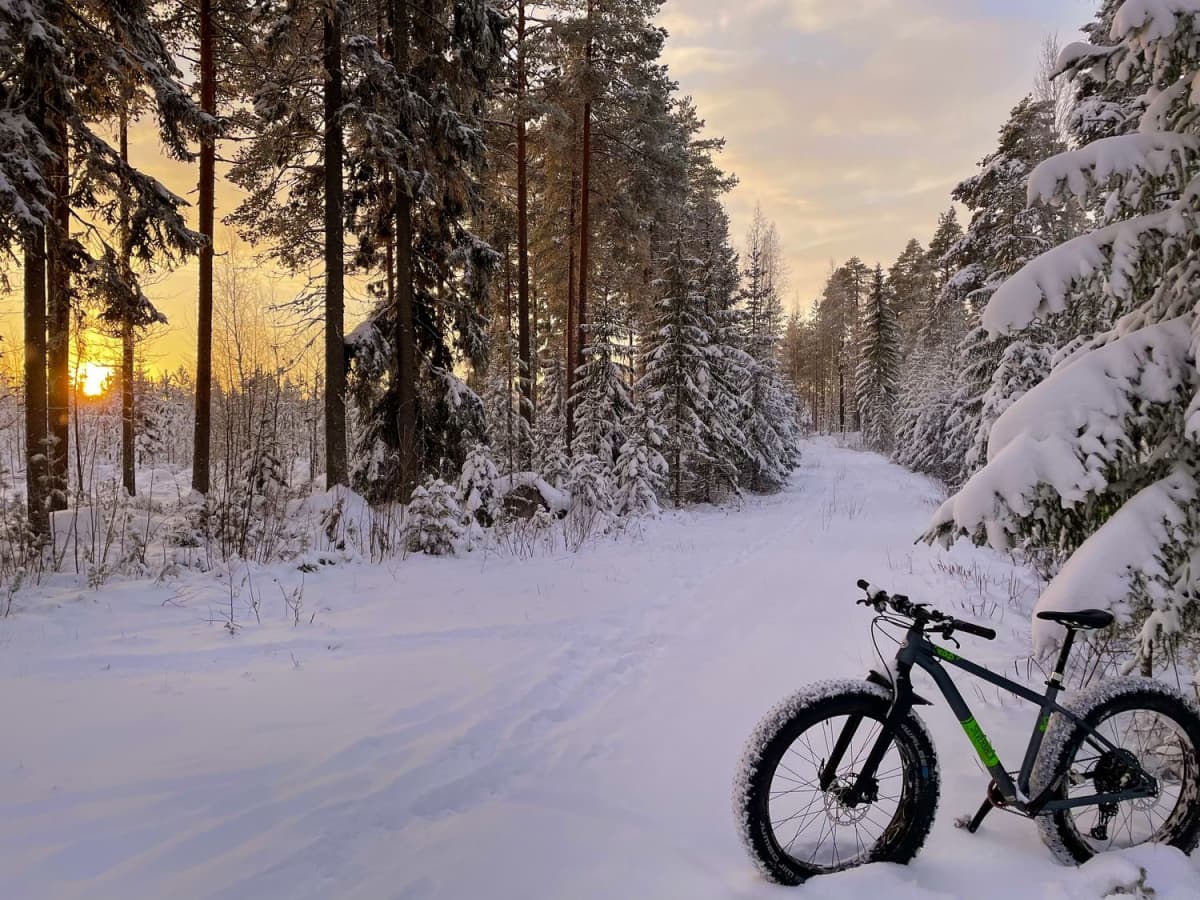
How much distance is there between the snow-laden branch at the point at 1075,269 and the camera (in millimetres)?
3289

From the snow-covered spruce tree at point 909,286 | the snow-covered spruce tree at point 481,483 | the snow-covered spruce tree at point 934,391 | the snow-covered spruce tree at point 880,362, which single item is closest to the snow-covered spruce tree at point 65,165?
the snow-covered spruce tree at point 481,483

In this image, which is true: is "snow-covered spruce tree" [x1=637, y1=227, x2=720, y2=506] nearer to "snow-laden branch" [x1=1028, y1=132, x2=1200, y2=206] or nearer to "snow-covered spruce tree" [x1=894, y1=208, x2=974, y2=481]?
"snow-covered spruce tree" [x1=894, y1=208, x2=974, y2=481]

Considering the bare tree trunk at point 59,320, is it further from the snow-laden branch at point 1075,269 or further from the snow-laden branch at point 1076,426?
the snow-laden branch at point 1075,269

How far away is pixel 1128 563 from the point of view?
277 cm

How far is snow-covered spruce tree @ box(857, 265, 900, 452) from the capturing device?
38000 mm

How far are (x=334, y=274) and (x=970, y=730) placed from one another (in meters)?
10.7

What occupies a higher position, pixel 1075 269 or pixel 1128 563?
pixel 1075 269

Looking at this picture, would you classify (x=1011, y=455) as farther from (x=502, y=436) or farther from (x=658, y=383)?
(x=502, y=436)

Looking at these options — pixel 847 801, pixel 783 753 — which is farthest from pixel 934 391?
pixel 783 753

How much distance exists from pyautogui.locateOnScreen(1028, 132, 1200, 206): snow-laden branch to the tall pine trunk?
373 inches

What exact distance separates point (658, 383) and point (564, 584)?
10977 mm

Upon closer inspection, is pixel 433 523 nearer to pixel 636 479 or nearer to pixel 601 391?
pixel 636 479

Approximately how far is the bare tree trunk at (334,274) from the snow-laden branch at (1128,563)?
398 inches

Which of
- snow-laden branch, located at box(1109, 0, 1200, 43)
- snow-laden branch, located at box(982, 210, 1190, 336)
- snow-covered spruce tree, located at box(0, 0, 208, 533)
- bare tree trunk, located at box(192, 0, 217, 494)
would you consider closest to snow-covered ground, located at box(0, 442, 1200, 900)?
snow-laden branch, located at box(982, 210, 1190, 336)
